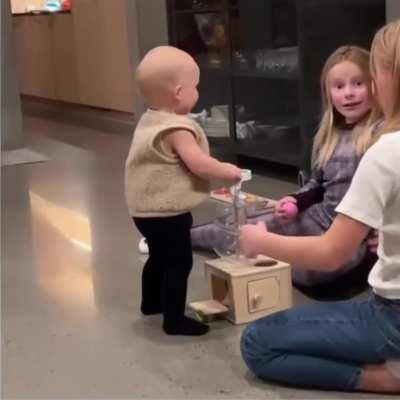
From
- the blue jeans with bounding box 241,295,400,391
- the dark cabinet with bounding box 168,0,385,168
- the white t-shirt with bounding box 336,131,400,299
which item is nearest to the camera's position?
the white t-shirt with bounding box 336,131,400,299

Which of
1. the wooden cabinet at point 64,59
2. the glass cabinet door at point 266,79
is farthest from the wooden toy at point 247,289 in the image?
Result: the wooden cabinet at point 64,59

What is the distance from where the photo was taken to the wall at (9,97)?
186 inches

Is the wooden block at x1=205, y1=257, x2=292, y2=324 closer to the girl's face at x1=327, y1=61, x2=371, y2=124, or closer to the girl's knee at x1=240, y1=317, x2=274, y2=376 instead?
the girl's knee at x1=240, y1=317, x2=274, y2=376

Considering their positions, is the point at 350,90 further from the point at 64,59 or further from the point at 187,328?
the point at 64,59

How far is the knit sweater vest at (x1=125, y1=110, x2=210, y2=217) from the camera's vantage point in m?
1.92

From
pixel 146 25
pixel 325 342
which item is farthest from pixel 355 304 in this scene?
pixel 146 25

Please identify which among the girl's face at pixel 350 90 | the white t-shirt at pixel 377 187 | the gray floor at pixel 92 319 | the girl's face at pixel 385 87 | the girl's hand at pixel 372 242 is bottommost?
the gray floor at pixel 92 319

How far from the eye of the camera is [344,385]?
1.62 m

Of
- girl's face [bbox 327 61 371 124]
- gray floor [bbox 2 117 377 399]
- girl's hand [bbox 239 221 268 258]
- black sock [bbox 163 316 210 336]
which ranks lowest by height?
gray floor [bbox 2 117 377 399]

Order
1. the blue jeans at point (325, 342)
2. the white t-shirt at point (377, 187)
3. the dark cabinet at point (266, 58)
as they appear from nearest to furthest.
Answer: the white t-shirt at point (377, 187)
the blue jeans at point (325, 342)
the dark cabinet at point (266, 58)

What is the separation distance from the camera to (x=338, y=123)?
2330 mm

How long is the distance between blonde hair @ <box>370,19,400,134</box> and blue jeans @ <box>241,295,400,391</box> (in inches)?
12.8

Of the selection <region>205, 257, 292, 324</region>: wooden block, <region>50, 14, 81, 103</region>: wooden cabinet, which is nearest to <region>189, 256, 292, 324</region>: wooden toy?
<region>205, 257, 292, 324</region>: wooden block

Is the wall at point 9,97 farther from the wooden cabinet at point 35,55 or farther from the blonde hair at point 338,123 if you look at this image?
the blonde hair at point 338,123
